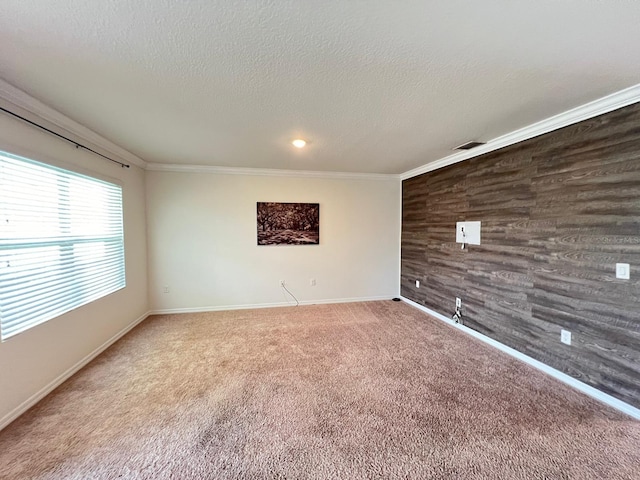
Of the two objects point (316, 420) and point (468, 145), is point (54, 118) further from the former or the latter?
point (468, 145)

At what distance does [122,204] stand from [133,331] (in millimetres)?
1675

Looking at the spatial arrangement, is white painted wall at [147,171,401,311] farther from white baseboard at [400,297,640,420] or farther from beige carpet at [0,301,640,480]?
white baseboard at [400,297,640,420]

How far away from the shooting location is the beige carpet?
1459mm

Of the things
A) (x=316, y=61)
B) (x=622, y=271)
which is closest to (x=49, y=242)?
(x=316, y=61)

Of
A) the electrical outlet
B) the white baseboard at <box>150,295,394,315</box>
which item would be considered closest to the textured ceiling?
the electrical outlet

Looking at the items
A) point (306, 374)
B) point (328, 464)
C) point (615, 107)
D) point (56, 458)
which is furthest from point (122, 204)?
point (615, 107)

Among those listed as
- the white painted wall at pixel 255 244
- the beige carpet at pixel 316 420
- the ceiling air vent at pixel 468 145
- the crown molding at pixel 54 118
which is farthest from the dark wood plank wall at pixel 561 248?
the crown molding at pixel 54 118

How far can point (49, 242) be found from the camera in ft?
7.17

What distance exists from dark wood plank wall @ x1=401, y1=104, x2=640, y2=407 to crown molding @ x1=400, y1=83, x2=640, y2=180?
5cm

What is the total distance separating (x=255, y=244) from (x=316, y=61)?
3200mm

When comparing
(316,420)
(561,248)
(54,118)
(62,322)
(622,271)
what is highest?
(54,118)

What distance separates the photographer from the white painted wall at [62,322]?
5.99ft

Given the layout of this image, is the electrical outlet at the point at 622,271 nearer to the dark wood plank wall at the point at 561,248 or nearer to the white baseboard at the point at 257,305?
the dark wood plank wall at the point at 561,248

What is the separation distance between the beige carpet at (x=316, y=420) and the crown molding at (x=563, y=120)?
2.29 meters
